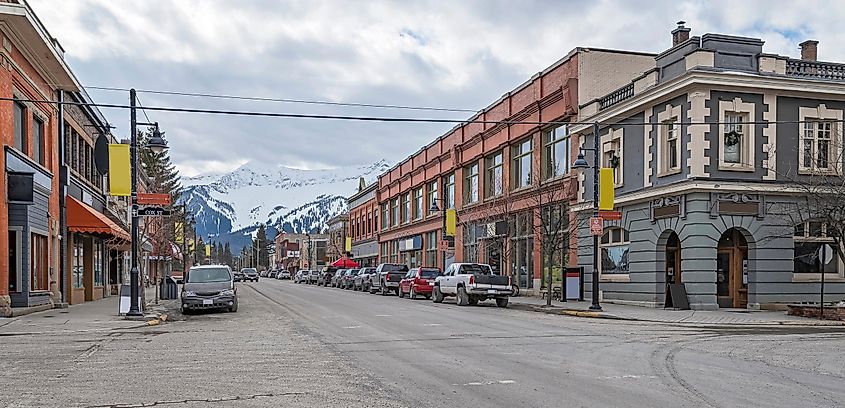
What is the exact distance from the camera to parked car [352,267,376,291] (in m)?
50.0

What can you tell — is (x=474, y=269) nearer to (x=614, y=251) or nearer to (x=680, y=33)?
(x=614, y=251)

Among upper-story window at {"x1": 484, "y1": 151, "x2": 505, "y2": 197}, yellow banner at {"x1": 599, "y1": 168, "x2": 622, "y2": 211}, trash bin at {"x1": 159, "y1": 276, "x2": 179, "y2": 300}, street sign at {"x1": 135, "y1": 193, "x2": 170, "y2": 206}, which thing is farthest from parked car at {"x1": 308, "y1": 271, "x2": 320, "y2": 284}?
street sign at {"x1": 135, "y1": 193, "x2": 170, "y2": 206}

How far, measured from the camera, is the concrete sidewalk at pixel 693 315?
2228cm

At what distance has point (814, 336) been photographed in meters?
18.3

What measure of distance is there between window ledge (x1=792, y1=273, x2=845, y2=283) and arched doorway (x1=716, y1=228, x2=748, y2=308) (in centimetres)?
157

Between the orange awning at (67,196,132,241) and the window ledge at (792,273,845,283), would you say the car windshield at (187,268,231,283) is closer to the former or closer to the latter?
the orange awning at (67,196,132,241)

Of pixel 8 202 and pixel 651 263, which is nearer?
pixel 8 202

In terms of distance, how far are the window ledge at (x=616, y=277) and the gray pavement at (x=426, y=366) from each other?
9.51 meters

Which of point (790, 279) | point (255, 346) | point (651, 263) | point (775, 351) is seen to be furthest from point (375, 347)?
point (790, 279)

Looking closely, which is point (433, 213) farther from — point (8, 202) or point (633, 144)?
point (8, 202)

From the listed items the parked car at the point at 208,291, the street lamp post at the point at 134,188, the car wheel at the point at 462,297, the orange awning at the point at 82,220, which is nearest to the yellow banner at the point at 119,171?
the street lamp post at the point at 134,188

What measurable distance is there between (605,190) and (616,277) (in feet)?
16.7

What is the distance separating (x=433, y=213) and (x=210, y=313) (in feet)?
107

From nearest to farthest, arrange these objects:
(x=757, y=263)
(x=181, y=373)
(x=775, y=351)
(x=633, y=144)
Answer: (x=181, y=373), (x=775, y=351), (x=757, y=263), (x=633, y=144)
